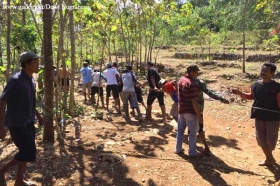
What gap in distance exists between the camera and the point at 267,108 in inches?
179

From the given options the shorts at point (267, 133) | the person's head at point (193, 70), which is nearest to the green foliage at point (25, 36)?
the person's head at point (193, 70)

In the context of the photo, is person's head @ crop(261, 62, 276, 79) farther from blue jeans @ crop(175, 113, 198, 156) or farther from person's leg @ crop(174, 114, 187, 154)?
person's leg @ crop(174, 114, 187, 154)

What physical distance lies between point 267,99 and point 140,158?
220 cm

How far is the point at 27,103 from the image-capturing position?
3.59 meters

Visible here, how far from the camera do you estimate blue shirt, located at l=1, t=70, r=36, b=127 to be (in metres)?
3.44

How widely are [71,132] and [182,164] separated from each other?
2735 millimetres

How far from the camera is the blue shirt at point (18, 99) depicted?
11.3ft

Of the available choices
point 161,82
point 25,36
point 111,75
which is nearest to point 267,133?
point 161,82

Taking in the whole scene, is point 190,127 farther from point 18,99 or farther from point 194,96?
point 18,99

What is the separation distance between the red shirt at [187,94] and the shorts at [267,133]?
106cm

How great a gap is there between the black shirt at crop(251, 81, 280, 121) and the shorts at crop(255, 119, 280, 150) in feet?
0.30

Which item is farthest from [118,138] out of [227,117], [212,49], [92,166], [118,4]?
[212,49]

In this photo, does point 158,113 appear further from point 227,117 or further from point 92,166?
point 92,166

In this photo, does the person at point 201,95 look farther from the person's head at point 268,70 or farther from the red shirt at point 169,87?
the red shirt at point 169,87
